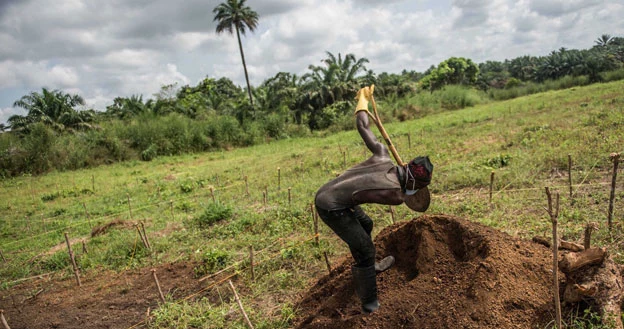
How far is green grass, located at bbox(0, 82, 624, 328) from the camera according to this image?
4.21 m

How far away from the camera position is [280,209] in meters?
6.41

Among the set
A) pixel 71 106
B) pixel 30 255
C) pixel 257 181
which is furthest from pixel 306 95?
pixel 30 255

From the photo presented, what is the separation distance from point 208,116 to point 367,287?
19.8 m

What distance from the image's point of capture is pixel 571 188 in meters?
4.78

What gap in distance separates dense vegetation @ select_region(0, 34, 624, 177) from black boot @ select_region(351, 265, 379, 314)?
53.9 ft

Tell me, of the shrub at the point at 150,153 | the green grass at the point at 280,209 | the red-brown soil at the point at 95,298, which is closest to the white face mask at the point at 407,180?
the green grass at the point at 280,209

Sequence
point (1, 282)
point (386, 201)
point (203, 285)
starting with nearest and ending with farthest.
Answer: point (386, 201) < point (203, 285) < point (1, 282)

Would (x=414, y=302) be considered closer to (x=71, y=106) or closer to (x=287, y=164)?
(x=287, y=164)

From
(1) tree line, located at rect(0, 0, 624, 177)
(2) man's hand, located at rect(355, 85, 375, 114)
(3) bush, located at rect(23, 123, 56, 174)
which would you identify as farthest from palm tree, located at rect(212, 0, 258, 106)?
(2) man's hand, located at rect(355, 85, 375, 114)

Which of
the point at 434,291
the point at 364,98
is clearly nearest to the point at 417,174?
the point at 364,98

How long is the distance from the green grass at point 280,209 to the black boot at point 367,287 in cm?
84

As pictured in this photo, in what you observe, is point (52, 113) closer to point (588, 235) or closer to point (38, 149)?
point (38, 149)

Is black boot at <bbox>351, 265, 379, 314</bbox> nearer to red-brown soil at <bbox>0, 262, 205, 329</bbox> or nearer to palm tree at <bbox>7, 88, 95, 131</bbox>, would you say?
red-brown soil at <bbox>0, 262, 205, 329</bbox>

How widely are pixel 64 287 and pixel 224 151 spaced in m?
14.1
